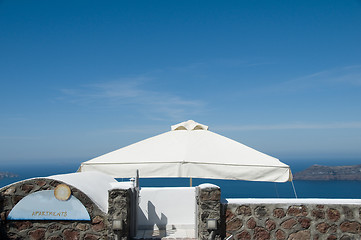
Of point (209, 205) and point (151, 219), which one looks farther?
point (151, 219)

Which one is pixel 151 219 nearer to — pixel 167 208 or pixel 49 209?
pixel 167 208

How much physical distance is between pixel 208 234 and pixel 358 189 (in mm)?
104287

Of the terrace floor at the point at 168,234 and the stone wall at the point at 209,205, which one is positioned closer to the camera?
the stone wall at the point at 209,205

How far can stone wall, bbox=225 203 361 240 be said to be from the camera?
6043mm

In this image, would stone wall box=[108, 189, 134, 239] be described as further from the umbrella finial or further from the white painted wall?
the umbrella finial

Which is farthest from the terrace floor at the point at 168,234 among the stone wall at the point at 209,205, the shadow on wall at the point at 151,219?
the stone wall at the point at 209,205

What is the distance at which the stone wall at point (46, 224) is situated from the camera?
593 centimetres

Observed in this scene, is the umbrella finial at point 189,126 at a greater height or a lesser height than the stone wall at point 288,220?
greater

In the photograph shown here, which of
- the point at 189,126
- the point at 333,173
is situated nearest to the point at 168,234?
the point at 189,126

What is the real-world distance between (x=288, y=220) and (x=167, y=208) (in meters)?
3.02

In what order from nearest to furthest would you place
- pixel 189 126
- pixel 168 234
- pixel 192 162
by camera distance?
pixel 192 162 → pixel 168 234 → pixel 189 126

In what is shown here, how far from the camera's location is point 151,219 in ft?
25.7

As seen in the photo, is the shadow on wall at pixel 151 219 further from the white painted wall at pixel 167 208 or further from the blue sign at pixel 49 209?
the blue sign at pixel 49 209

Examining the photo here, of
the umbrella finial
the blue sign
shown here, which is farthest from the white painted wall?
the blue sign
